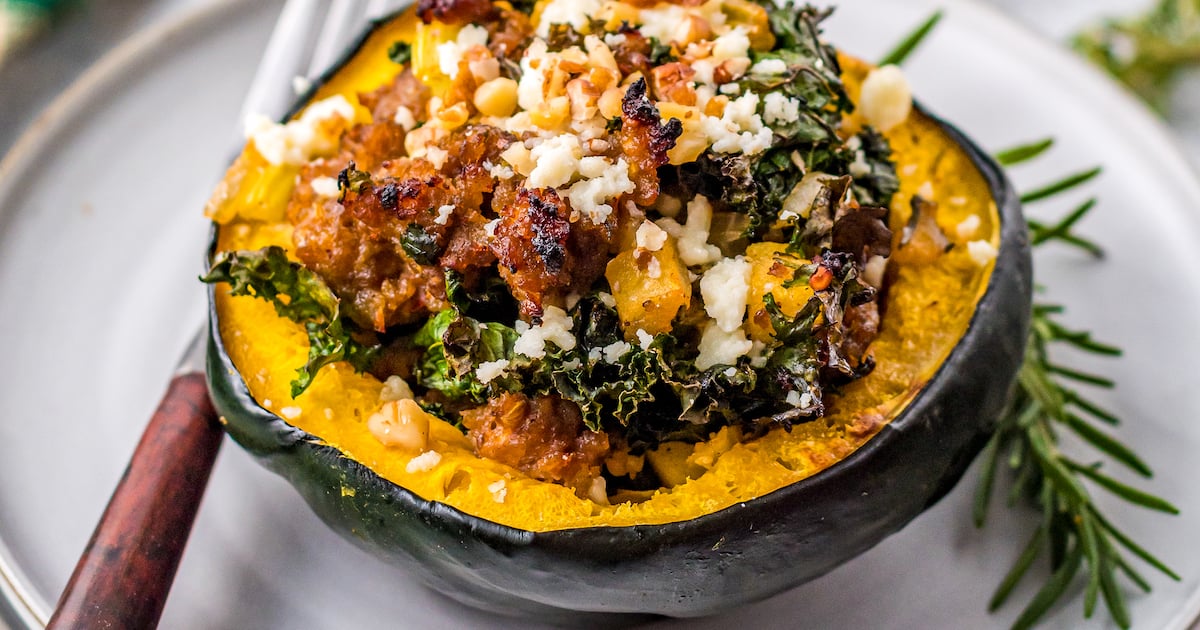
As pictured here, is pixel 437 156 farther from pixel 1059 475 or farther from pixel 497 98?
pixel 1059 475

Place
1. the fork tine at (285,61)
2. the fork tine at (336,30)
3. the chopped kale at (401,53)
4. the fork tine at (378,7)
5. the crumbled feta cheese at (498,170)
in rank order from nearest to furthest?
the crumbled feta cheese at (498,170)
the chopped kale at (401,53)
the fork tine at (285,61)
the fork tine at (336,30)
the fork tine at (378,7)

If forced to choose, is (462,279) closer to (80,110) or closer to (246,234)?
(246,234)

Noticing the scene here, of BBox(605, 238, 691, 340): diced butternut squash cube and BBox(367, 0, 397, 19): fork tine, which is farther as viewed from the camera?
BBox(367, 0, 397, 19): fork tine

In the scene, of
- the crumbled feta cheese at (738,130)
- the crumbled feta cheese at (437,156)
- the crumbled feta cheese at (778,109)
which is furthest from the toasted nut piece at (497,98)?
the crumbled feta cheese at (778,109)

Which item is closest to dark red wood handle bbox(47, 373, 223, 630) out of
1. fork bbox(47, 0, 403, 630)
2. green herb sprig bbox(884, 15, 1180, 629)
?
fork bbox(47, 0, 403, 630)

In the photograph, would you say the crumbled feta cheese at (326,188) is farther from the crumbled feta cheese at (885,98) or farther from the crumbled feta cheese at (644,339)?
the crumbled feta cheese at (885,98)

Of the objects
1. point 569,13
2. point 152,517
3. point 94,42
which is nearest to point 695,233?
→ point 569,13

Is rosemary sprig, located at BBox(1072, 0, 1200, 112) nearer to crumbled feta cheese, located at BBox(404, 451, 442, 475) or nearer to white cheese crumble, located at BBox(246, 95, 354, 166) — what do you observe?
white cheese crumble, located at BBox(246, 95, 354, 166)
